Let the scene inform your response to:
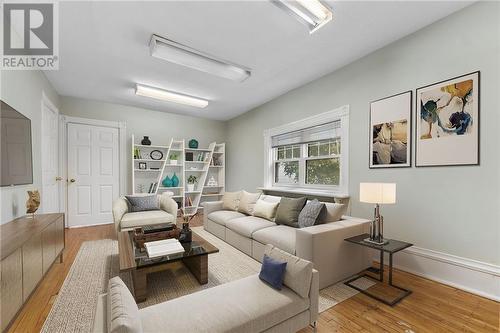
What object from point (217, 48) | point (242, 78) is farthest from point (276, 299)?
point (242, 78)

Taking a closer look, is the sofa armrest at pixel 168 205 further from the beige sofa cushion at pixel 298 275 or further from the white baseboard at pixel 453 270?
the white baseboard at pixel 453 270

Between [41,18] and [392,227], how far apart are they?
452 centimetres

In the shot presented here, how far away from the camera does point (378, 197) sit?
84.6 inches

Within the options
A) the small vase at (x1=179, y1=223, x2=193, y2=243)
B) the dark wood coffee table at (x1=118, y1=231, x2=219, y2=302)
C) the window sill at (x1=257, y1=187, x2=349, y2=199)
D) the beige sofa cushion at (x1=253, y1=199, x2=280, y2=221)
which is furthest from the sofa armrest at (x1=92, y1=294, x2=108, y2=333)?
the window sill at (x1=257, y1=187, x2=349, y2=199)

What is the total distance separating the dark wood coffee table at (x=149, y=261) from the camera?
1940 millimetres

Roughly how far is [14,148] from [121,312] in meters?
2.48

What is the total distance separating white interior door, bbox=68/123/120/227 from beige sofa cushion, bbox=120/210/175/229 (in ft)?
5.13

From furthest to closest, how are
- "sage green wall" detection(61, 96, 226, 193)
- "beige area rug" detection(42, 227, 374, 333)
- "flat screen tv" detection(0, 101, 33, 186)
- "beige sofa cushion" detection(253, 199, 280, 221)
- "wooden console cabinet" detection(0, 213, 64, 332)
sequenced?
"sage green wall" detection(61, 96, 226, 193) → "beige sofa cushion" detection(253, 199, 280, 221) → "flat screen tv" detection(0, 101, 33, 186) → "beige area rug" detection(42, 227, 374, 333) → "wooden console cabinet" detection(0, 213, 64, 332)

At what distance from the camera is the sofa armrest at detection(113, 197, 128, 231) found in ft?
11.3

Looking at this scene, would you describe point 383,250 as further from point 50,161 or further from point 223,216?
point 50,161

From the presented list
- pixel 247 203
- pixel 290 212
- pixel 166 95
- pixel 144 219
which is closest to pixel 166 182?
pixel 144 219

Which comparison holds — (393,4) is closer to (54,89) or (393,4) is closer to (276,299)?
(276,299)

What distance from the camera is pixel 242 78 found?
3.38 meters

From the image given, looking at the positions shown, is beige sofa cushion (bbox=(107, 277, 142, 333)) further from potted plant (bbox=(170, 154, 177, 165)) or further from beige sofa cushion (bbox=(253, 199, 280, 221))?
potted plant (bbox=(170, 154, 177, 165))
